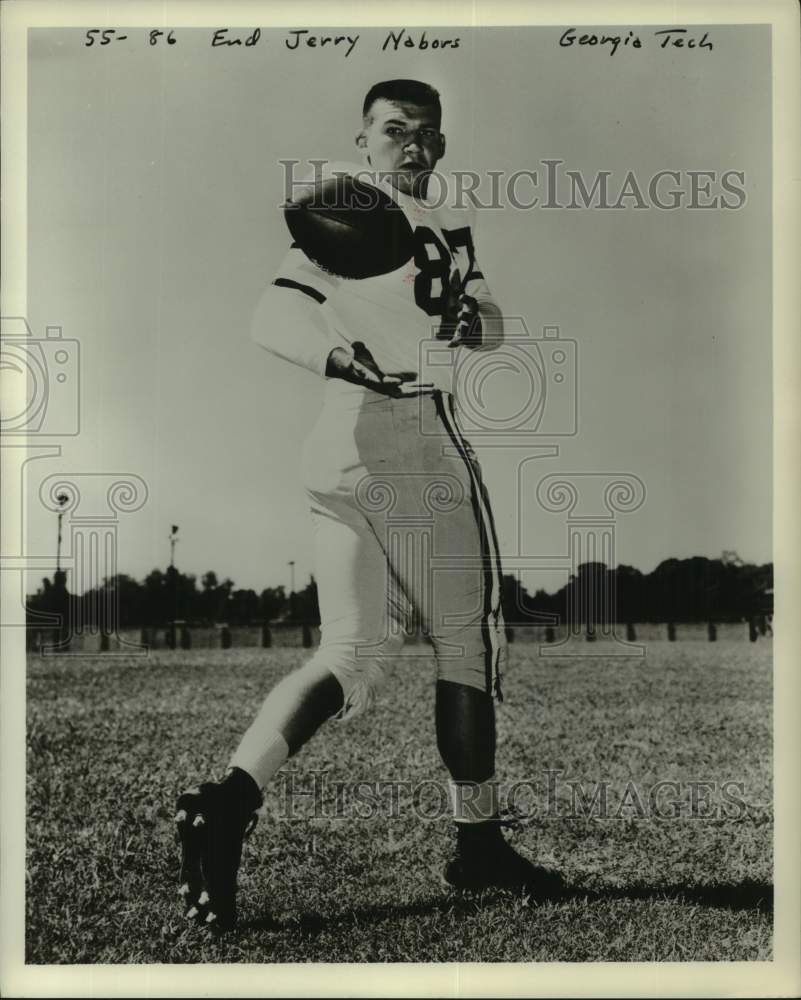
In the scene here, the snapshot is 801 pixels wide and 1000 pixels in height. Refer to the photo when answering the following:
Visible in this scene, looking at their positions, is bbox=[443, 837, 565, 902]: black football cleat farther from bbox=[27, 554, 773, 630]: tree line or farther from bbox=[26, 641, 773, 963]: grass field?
bbox=[27, 554, 773, 630]: tree line

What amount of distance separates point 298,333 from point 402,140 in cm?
80

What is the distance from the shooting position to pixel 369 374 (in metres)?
3.52

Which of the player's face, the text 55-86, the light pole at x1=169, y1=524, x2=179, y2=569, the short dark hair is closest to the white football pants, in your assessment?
the light pole at x1=169, y1=524, x2=179, y2=569

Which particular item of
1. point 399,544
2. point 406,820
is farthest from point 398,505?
point 406,820

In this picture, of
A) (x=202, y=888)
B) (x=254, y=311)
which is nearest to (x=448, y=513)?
(x=254, y=311)

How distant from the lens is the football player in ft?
11.5

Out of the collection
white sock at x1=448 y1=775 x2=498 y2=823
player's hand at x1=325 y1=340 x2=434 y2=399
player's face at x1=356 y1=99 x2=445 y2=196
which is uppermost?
player's face at x1=356 y1=99 x2=445 y2=196

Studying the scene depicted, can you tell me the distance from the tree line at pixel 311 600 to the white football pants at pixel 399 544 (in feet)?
0.38

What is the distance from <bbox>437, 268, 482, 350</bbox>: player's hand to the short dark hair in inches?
24.7

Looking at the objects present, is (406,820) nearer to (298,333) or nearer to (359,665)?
(359,665)

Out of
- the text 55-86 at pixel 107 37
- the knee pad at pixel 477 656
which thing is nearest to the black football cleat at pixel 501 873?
the knee pad at pixel 477 656

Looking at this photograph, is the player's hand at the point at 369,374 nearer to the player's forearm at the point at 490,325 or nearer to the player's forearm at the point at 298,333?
the player's forearm at the point at 298,333

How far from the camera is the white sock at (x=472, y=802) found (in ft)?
11.6

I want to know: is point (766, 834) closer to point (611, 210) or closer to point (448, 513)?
point (448, 513)
